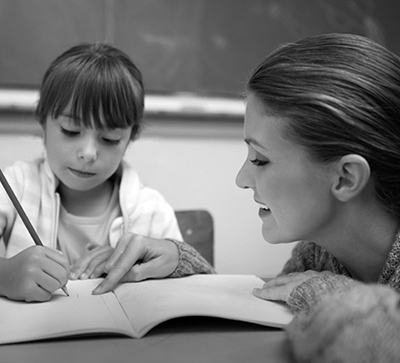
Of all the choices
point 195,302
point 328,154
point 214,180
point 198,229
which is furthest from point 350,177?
point 214,180

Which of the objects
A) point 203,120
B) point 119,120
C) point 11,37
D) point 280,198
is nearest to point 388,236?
point 280,198

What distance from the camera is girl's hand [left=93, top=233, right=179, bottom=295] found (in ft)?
2.89

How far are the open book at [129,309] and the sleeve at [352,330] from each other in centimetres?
14

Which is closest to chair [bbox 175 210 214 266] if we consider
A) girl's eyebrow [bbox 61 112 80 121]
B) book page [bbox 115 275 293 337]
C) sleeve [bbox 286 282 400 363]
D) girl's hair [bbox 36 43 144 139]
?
girl's hair [bbox 36 43 144 139]

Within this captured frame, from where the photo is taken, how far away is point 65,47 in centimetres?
168

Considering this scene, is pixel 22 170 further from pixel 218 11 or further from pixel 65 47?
pixel 218 11

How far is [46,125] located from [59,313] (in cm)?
65

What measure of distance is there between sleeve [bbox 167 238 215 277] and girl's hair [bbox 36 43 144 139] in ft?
1.10

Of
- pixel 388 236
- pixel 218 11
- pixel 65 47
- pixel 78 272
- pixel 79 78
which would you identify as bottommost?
pixel 78 272

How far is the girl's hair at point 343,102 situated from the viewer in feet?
2.53

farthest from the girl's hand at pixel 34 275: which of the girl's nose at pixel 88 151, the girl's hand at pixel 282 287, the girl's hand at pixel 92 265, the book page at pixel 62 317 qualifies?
the girl's nose at pixel 88 151

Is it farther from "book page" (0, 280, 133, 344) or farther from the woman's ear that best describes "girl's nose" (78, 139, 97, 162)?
the woman's ear

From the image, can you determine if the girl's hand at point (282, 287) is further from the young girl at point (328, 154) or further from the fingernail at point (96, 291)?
the fingernail at point (96, 291)

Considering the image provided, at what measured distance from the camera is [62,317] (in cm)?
66
